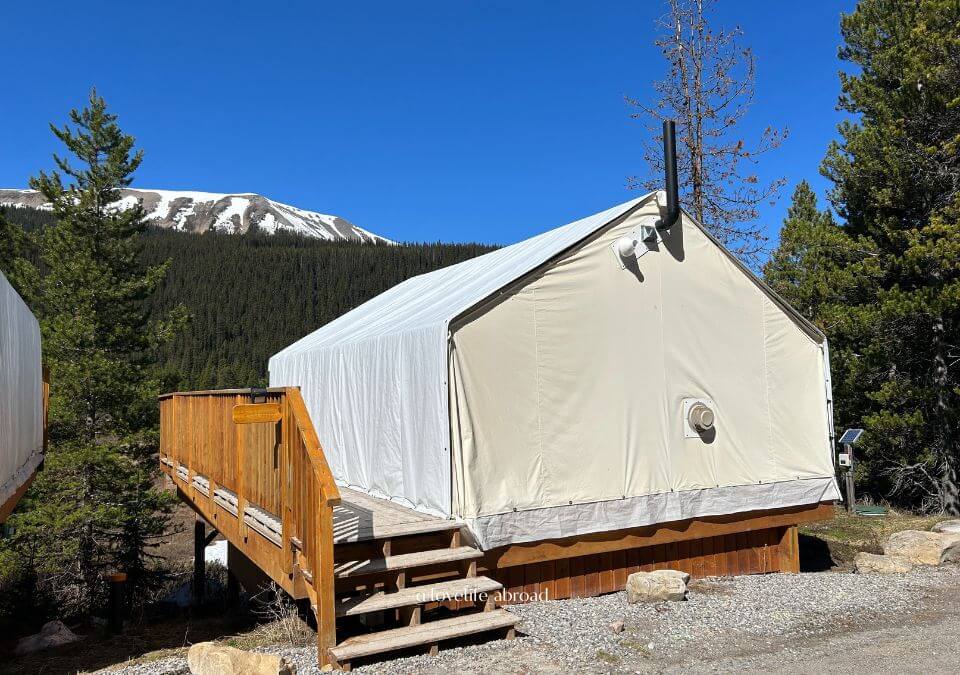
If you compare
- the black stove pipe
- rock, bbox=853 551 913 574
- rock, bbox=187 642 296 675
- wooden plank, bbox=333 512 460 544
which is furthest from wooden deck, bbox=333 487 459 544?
rock, bbox=853 551 913 574

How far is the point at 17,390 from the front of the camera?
6648 millimetres

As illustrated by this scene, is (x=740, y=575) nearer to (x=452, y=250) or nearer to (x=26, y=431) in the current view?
(x=26, y=431)

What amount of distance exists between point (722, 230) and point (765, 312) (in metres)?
9.10

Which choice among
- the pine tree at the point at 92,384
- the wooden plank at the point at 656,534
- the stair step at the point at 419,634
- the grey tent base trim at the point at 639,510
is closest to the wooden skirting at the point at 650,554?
the wooden plank at the point at 656,534

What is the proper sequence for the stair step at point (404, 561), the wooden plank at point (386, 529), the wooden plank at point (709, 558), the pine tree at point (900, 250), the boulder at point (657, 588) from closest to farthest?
→ the stair step at point (404, 561), the wooden plank at point (386, 529), the boulder at point (657, 588), the wooden plank at point (709, 558), the pine tree at point (900, 250)

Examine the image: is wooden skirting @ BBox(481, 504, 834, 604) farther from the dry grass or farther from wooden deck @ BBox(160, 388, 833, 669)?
the dry grass

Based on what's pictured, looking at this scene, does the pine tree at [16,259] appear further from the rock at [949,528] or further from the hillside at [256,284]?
the hillside at [256,284]

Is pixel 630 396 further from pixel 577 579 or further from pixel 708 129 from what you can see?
pixel 708 129

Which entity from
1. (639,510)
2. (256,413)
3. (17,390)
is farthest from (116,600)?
(639,510)

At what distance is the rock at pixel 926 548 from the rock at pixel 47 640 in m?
11.3

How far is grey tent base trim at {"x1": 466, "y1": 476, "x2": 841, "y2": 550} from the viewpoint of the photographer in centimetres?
601

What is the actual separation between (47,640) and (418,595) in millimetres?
8059

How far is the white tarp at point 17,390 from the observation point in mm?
5477

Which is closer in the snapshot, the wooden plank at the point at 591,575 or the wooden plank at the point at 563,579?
the wooden plank at the point at 563,579
